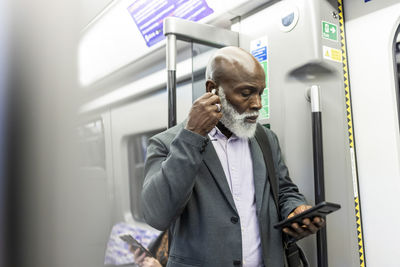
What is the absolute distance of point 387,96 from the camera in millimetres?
1469

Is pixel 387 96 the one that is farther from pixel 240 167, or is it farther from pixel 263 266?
pixel 263 266

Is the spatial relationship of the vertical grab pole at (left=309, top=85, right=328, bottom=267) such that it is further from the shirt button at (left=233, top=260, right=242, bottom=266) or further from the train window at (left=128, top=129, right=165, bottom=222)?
the train window at (left=128, top=129, right=165, bottom=222)

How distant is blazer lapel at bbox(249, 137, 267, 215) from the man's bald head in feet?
0.88

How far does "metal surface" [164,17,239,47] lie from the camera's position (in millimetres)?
1667

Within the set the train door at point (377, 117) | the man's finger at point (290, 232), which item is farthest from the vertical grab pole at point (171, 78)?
the train door at point (377, 117)

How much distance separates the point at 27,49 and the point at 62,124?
0.14 metres

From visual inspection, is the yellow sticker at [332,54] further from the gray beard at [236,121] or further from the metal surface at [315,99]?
the gray beard at [236,121]

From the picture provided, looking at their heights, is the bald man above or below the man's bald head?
below

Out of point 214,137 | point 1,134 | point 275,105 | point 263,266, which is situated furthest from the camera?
point 275,105

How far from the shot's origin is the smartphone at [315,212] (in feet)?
3.12

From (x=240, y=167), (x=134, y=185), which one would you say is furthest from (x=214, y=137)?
(x=134, y=185)

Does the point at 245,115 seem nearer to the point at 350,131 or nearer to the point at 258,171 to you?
the point at 258,171

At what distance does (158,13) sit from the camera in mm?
2455

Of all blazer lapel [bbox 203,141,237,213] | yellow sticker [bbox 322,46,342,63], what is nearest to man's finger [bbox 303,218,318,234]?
blazer lapel [bbox 203,141,237,213]
